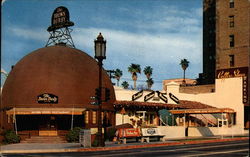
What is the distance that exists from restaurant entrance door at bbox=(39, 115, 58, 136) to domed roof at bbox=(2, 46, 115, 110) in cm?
151

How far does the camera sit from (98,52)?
112 feet

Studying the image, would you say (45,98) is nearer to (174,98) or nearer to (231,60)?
(174,98)

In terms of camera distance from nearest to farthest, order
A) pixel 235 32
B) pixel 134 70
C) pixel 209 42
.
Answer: pixel 235 32 → pixel 209 42 → pixel 134 70

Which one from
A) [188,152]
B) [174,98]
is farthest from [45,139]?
[188,152]

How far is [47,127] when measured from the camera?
44188mm

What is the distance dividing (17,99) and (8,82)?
3277 millimetres

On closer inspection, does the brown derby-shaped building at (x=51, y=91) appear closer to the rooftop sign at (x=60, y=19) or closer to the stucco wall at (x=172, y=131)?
the stucco wall at (x=172, y=131)

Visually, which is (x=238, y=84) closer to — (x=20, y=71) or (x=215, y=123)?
(x=215, y=123)

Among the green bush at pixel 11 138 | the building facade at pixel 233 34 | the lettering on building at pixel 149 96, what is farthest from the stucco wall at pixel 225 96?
the green bush at pixel 11 138

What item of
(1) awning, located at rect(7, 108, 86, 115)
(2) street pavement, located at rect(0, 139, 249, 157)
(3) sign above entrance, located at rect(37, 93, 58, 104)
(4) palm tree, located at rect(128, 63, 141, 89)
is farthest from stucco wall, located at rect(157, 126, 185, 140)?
(4) palm tree, located at rect(128, 63, 141, 89)

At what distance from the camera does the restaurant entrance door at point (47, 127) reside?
44125 mm

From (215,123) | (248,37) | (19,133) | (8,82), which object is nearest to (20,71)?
(8,82)

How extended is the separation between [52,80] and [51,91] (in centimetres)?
108

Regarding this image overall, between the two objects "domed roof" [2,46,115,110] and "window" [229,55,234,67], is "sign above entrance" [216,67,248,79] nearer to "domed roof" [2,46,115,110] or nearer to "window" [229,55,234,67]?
"window" [229,55,234,67]
